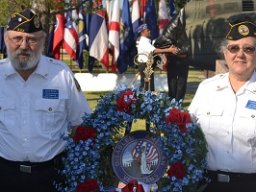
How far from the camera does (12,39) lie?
10.6 feet

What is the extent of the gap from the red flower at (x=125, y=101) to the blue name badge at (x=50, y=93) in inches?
15.6

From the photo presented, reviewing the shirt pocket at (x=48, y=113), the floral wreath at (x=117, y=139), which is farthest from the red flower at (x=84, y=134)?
the shirt pocket at (x=48, y=113)

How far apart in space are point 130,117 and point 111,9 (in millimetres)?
12203

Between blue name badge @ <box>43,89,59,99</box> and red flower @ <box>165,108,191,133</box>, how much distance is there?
2.36 ft

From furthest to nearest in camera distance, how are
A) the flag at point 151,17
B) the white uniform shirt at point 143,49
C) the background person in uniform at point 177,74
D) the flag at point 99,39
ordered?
1. the flag at point 99,39
2. the flag at point 151,17
3. the background person in uniform at point 177,74
4. the white uniform shirt at point 143,49

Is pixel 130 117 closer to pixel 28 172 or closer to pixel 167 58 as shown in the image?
pixel 28 172

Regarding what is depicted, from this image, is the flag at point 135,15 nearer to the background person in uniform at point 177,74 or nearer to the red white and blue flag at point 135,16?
the red white and blue flag at point 135,16

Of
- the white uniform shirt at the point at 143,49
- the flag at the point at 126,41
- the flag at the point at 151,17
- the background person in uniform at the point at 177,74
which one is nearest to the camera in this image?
the white uniform shirt at the point at 143,49

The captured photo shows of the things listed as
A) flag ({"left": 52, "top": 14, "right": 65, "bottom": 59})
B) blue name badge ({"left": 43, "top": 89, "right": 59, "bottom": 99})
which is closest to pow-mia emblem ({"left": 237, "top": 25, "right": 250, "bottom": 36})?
blue name badge ({"left": 43, "top": 89, "right": 59, "bottom": 99})

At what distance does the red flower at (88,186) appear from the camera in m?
3.23

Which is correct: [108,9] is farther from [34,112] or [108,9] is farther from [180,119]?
[180,119]

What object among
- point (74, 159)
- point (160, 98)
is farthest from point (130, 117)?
point (74, 159)

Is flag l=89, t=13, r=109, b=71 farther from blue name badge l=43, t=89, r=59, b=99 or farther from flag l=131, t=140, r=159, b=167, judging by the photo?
flag l=131, t=140, r=159, b=167

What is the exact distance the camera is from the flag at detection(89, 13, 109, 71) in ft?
48.7
